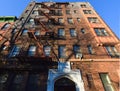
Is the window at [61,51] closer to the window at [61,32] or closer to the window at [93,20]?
the window at [61,32]

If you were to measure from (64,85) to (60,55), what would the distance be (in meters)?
4.01

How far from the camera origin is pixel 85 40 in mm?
18625

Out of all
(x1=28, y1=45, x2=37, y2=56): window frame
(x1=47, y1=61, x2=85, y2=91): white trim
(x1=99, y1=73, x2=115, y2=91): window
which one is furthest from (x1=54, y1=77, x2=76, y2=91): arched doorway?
(x1=28, y1=45, x2=37, y2=56): window frame

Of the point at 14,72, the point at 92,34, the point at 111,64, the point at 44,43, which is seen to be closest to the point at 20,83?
the point at 14,72

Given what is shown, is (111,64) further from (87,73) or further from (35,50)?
(35,50)

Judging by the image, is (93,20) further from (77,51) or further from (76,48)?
(77,51)

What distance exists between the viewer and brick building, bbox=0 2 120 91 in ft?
44.4

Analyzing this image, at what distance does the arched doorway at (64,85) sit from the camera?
13.4 metres

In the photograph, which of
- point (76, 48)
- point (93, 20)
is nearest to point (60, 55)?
point (76, 48)

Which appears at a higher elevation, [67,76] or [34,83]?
[67,76]

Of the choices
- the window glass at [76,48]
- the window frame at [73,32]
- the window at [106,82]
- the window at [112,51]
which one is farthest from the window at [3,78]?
the window at [112,51]

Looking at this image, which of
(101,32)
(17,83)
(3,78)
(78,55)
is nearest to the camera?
(17,83)

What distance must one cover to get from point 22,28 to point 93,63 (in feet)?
39.3

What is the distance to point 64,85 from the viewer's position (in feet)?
44.5
